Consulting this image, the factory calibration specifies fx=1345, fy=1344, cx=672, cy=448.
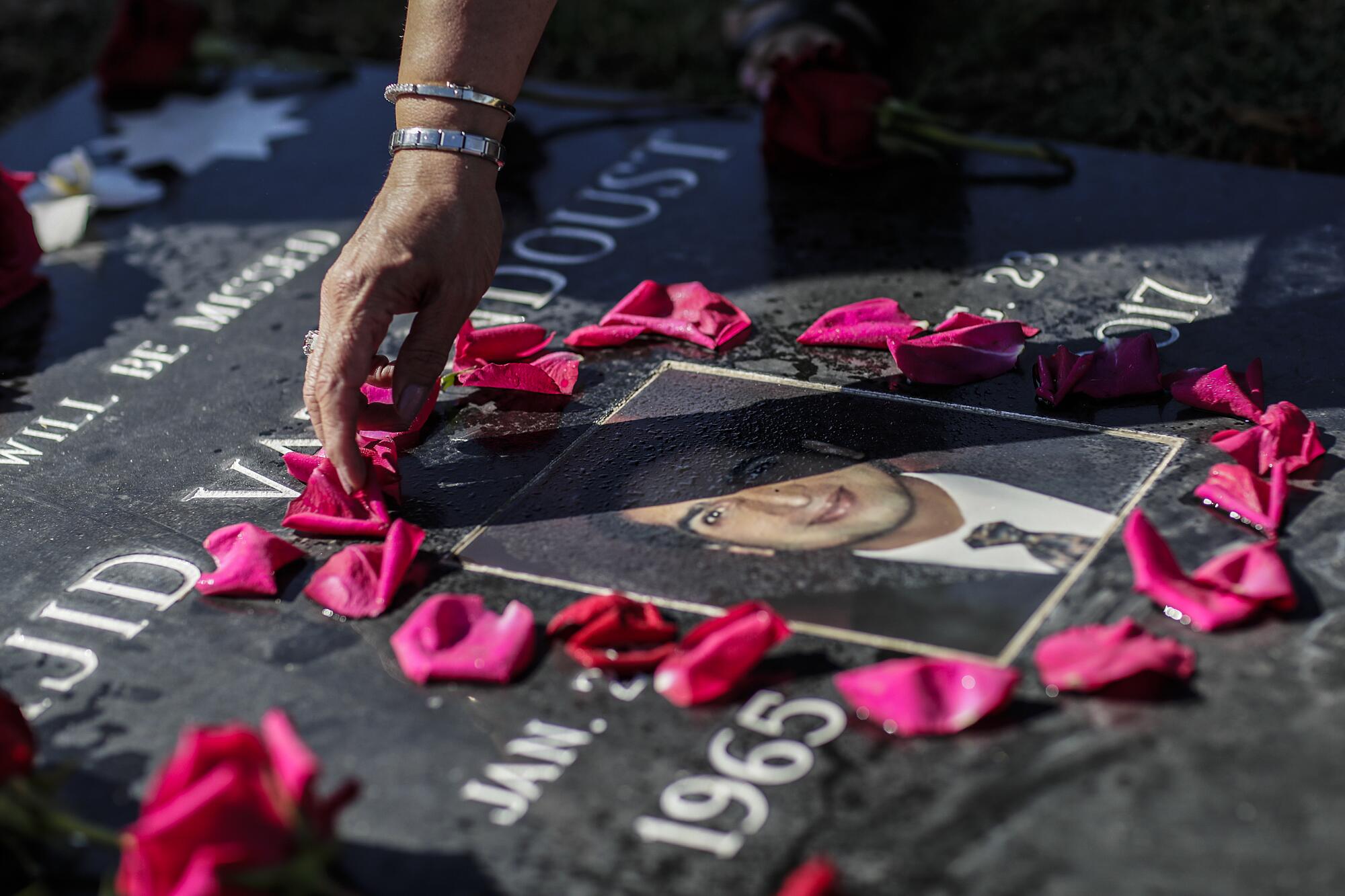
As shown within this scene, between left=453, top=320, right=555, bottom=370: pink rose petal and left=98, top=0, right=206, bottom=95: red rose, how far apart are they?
150 centimetres

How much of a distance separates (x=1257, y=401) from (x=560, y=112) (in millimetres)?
1463

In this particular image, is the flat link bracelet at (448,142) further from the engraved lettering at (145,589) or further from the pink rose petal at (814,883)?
the pink rose petal at (814,883)

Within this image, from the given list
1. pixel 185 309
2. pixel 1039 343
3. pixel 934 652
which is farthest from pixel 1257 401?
pixel 185 309

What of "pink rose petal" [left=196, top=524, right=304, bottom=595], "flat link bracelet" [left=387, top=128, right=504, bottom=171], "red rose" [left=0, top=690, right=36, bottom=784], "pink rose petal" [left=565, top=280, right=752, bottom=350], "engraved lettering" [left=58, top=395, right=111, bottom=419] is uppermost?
"flat link bracelet" [left=387, top=128, right=504, bottom=171]

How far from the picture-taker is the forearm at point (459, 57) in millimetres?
1402

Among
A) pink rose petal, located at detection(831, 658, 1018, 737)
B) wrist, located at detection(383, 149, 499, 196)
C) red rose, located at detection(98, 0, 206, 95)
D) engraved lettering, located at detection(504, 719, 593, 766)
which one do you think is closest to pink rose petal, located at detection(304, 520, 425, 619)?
engraved lettering, located at detection(504, 719, 593, 766)

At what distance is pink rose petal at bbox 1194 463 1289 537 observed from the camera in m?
1.25

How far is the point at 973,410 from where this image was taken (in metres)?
1.51

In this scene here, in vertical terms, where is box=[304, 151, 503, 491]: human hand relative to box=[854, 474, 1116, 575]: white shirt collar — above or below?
above

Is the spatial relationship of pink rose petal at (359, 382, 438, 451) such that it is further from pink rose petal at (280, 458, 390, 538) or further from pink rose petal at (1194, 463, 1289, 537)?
pink rose petal at (1194, 463, 1289, 537)

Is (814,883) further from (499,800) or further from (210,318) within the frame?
(210,318)

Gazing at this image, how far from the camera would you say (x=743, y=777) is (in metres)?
1.05

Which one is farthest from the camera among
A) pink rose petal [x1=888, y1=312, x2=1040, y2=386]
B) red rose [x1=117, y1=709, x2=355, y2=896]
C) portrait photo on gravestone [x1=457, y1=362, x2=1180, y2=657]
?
pink rose petal [x1=888, y1=312, x2=1040, y2=386]

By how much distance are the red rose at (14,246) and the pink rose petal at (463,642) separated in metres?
1.21
